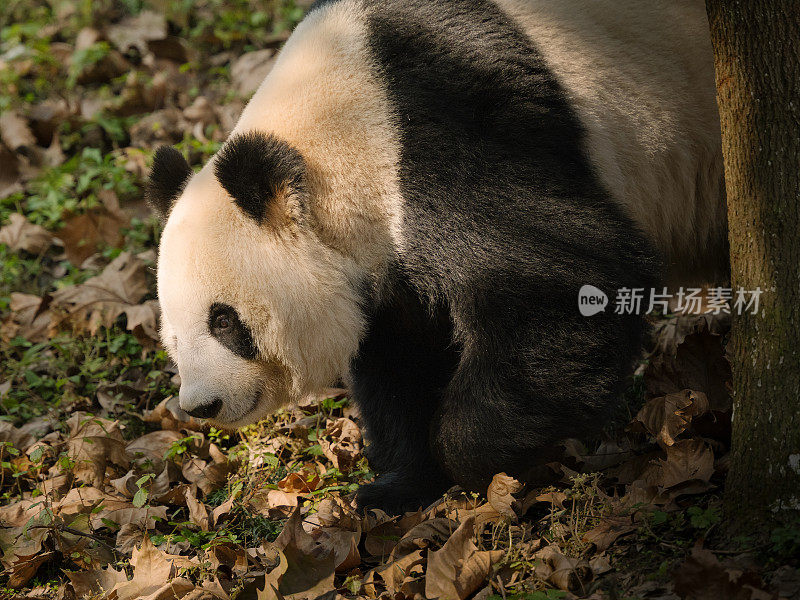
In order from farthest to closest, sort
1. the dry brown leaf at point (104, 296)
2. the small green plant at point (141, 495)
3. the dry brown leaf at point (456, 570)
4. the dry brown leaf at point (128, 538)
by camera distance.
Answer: the dry brown leaf at point (104, 296)
the small green plant at point (141, 495)
the dry brown leaf at point (128, 538)
the dry brown leaf at point (456, 570)

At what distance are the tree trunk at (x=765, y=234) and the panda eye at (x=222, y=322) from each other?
1773mm

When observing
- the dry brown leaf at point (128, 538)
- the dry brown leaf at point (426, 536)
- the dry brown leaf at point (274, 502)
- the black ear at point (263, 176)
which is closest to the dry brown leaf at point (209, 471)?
the dry brown leaf at point (274, 502)

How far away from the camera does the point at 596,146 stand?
3.18 m

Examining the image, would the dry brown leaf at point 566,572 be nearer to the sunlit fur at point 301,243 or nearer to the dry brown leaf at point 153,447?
the sunlit fur at point 301,243

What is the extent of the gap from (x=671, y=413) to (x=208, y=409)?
1721 millimetres

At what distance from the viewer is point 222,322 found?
316 centimetres

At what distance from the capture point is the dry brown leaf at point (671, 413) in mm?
2998

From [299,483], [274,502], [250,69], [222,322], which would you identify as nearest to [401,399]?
[299,483]

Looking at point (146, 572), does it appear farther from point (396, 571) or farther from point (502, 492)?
point (502, 492)

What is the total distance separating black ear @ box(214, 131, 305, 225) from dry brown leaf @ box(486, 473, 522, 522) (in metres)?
1.21

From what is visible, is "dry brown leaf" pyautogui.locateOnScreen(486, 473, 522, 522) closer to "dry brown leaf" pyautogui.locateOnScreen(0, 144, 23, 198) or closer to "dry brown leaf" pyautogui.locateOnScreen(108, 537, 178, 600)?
"dry brown leaf" pyautogui.locateOnScreen(108, 537, 178, 600)

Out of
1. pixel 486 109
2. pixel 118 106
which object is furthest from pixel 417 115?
pixel 118 106

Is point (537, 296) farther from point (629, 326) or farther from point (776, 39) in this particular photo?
point (776, 39)

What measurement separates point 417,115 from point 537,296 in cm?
78
